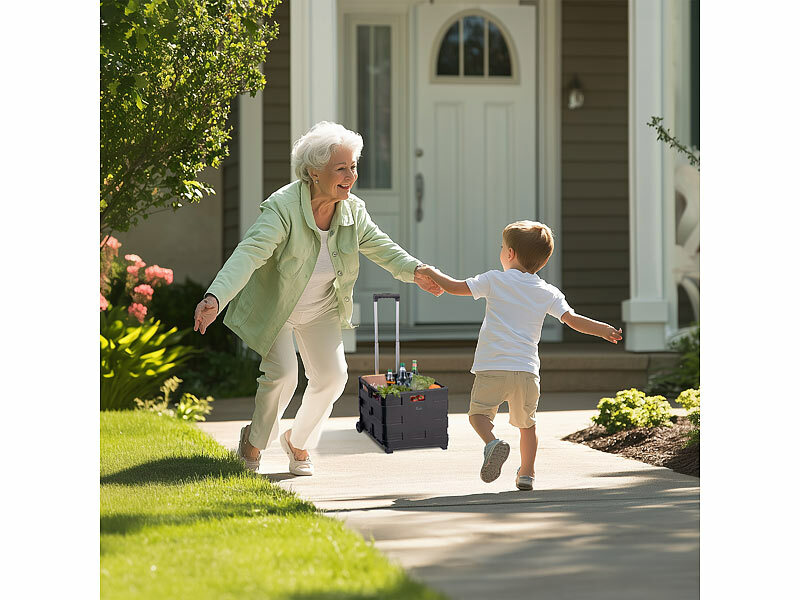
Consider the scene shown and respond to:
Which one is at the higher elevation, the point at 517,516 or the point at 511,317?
the point at 511,317

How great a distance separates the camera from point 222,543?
3.04 m

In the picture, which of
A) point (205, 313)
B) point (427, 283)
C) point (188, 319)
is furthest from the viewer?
point (188, 319)

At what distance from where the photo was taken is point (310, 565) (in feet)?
9.07

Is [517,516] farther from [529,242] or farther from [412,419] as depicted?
[412,419]

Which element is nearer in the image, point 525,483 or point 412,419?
point 525,483

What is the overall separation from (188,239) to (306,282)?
5304 mm

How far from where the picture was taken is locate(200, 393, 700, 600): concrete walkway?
2.71 meters

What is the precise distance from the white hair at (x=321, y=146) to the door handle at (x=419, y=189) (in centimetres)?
476

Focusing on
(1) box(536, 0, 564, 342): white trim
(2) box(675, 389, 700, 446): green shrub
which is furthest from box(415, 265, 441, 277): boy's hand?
(1) box(536, 0, 564, 342): white trim

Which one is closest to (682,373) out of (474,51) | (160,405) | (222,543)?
(474,51)

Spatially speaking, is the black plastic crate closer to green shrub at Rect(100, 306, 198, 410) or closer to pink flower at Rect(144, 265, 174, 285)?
green shrub at Rect(100, 306, 198, 410)

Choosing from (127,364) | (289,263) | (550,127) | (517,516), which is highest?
(550,127)

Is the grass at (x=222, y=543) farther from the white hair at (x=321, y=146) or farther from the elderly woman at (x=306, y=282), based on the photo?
the white hair at (x=321, y=146)
